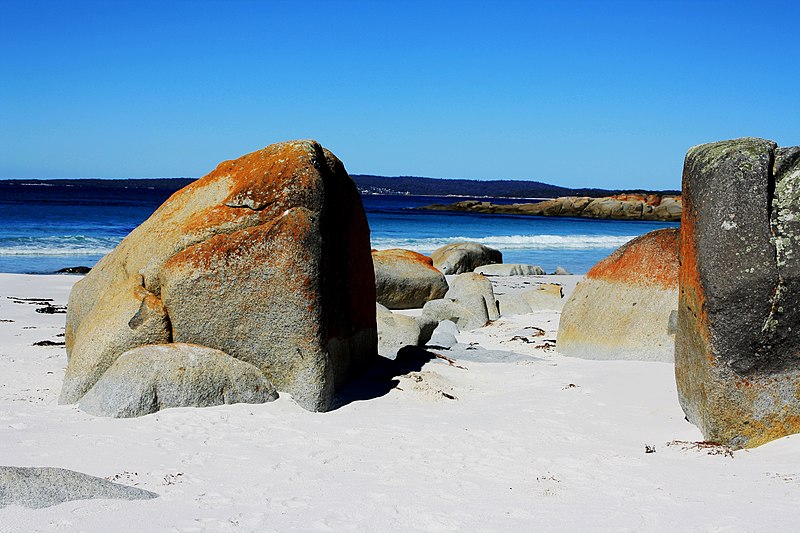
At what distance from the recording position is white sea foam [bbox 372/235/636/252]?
39.7 meters

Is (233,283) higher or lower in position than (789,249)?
lower

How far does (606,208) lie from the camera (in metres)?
75.2

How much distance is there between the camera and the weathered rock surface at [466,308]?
1285 cm

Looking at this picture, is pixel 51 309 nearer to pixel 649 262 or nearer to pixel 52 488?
pixel 649 262

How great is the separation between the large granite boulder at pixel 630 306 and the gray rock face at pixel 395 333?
184 centimetres

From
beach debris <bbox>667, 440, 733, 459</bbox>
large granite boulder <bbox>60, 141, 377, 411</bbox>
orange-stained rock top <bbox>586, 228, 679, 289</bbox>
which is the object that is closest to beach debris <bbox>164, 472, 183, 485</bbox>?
large granite boulder <bbox>60, 141, 377, 411</bbox>

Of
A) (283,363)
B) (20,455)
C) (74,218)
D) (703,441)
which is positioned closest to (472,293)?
(283,363)

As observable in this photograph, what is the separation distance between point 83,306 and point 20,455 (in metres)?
3.06

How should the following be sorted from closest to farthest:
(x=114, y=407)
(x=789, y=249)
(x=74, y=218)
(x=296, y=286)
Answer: (x=789, y=249) → (x=114, y=407) → (x=296, y=286) → (x=74, y=218)

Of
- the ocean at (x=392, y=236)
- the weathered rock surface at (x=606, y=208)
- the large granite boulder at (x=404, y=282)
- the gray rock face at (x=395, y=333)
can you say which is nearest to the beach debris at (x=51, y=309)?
the large granite boulder at (x=404, y=282)

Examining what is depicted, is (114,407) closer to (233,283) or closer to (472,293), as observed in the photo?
(233,283)

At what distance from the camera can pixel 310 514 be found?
4.44 m

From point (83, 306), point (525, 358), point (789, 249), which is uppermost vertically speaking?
point (789, 249)

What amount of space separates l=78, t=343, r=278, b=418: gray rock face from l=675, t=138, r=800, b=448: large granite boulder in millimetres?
3585
